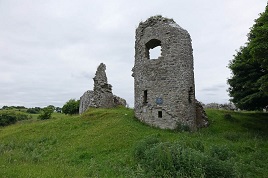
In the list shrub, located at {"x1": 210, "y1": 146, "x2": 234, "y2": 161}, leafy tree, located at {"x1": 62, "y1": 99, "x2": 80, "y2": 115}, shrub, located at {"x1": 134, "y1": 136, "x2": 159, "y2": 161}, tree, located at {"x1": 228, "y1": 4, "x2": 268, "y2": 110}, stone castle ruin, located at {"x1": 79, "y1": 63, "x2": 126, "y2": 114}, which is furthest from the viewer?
leafy tree, located at {"x1": 62, "y1": 99, "x2": 80, "y2": 115}

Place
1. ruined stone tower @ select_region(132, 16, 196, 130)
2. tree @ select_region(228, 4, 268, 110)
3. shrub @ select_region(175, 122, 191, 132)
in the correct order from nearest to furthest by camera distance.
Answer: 1. shrub @ select_region(175, 122, 191, 132)
2. ruined stone tower @ select_region(132, 16, 196, 130)
3. tree @ select_region(228, 4, 268, 110)

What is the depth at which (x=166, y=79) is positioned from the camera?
17516 millimetres

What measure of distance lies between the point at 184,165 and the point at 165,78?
952cm

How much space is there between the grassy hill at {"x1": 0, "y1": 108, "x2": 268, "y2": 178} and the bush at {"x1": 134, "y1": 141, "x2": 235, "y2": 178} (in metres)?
0.41

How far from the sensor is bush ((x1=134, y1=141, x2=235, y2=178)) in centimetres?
824

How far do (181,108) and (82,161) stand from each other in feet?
25.7

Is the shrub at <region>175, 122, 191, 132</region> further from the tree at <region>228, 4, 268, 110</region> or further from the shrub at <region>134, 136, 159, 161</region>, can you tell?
the tree at <region>228, 4, 268, 110</region>

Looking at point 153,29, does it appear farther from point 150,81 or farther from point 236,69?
point 236,69

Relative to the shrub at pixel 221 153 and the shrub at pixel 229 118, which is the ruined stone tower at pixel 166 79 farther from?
the shrub at pixel 221 153

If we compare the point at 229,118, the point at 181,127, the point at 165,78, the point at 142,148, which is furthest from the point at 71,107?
the point at 142,148

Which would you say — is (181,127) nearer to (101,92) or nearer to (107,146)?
(107,146)

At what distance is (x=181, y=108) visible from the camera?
56.3ft

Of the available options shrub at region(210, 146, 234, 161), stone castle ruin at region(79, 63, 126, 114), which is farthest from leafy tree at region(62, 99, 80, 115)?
shrub at region(210, 146, 234, 161)

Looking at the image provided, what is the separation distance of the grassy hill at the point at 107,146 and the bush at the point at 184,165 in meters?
0.41
